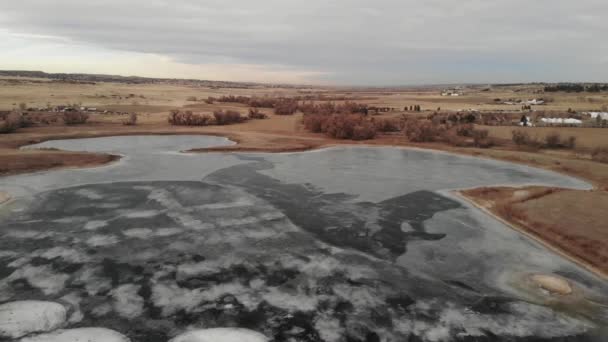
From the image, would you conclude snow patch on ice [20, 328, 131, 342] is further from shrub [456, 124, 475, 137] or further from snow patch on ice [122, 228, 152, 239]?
shrub [456, 124, 475, 137]

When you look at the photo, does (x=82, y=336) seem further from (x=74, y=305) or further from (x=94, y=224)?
(x=94, y=224)

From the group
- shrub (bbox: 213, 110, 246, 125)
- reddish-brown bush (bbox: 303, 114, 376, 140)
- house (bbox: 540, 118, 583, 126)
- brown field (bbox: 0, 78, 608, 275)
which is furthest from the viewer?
shrub (bbox: 213, 110, 246, 125)

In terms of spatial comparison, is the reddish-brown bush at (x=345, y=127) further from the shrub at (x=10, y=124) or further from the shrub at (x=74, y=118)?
the shrub at (x=10, y=124)

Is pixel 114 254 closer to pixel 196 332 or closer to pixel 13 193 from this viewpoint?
pixel 196 332

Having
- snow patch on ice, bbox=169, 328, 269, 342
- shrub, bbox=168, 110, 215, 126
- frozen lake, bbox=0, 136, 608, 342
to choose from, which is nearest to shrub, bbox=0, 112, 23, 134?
shrub, bbox=168, 110, 215, 126

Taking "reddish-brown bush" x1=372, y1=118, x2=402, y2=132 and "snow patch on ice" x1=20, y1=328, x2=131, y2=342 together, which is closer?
"snow patch on ice" x1=20, y1=328, x2=131, y2=342

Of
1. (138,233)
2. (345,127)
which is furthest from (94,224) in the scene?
(345,127)

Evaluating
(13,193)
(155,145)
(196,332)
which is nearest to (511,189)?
(196,332)
